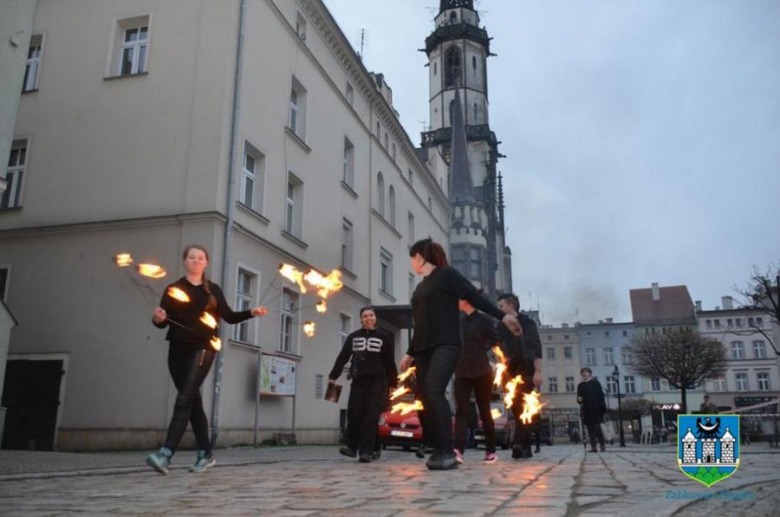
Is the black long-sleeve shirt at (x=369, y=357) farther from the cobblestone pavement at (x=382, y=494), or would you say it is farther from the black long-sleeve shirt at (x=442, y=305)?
the cobblestone pavement at (x=382, y=494)

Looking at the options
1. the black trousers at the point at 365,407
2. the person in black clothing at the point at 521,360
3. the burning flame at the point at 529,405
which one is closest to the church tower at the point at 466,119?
the person in black clothing at the point at 521,360

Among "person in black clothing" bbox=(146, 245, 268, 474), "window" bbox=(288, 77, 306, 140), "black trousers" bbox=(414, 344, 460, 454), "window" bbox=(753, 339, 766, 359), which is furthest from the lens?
"window" bbox=(753, 339, 766, 359)

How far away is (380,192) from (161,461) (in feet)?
80.1

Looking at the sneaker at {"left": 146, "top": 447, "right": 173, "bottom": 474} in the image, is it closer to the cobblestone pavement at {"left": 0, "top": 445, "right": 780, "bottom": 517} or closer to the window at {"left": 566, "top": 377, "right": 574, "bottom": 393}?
the cobblestone pavement at {"left": 0, "top": 445, "right": 780, "bottom": 517}

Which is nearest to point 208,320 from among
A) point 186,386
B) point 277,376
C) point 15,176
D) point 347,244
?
point 186,386

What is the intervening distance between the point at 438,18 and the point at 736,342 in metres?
48.7

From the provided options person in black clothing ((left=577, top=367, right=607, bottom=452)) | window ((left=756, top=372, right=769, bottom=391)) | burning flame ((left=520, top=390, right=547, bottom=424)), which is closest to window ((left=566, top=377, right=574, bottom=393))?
window ((left=756, top=372, right=769, bottom=391))

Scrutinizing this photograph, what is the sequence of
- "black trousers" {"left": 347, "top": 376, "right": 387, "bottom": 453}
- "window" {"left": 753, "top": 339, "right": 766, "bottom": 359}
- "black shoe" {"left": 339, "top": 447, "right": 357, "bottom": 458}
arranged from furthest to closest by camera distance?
"window" {"left": 753, "top": 339, "right": 766, "bottom": 359}, "black shoe" {"left": 339, "top": 447, "right": 357, "bottom": 458}, "black trousers" {"left": 347, "top": 376, "right": 387, "bottom": 453}

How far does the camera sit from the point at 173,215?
1595 cm

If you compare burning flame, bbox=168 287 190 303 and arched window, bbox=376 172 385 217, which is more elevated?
arched window, bbox=376 172 385 217

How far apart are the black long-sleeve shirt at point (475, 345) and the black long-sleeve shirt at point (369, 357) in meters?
1.26

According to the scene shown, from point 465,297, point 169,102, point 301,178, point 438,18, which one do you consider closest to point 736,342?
point 438,18

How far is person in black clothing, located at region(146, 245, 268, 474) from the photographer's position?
623cm

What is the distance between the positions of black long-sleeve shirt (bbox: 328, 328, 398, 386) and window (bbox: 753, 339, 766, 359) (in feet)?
261
